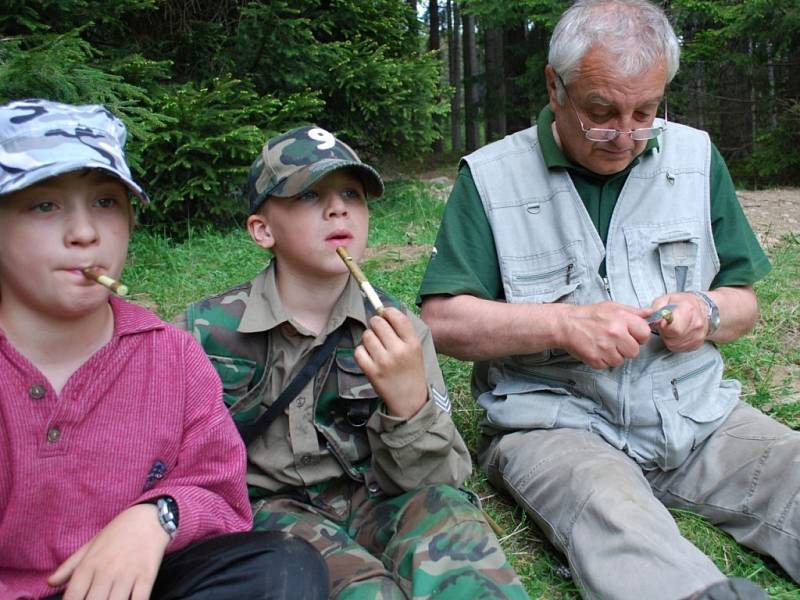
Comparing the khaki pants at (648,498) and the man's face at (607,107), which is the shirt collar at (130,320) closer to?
the khaki pants at (648,498)

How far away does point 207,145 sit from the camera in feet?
17.9

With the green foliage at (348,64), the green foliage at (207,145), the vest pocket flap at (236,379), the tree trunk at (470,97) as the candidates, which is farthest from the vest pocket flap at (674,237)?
the tree trunk at (470,97)

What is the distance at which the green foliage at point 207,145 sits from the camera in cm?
547

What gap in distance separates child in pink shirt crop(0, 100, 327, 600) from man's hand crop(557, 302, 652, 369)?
97 cm

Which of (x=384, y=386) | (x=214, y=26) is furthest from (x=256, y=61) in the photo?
(x=384, y=386)

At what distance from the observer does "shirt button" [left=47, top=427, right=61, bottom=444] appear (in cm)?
149

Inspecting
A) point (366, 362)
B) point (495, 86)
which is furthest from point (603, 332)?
point (495, 86)

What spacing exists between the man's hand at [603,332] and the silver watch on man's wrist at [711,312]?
24 centimetres

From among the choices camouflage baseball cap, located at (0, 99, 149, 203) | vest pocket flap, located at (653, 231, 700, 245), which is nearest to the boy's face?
camouflage baseball cap, located at (0, 99, 149, 203)

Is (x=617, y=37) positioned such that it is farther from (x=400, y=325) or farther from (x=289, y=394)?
(x=289, y=394)

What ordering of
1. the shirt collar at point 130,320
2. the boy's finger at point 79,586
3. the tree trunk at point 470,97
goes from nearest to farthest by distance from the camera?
the boy's finger at point 79,586
the shirt collar at point 130,320
the tree trunk at point 470,97

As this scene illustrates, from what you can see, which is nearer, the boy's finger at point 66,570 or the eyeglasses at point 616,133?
the boy's finger at point 66,570

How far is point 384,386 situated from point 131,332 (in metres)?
0.57

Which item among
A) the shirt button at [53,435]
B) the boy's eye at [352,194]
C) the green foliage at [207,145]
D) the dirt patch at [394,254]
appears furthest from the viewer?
the green foliage at [207,145]
